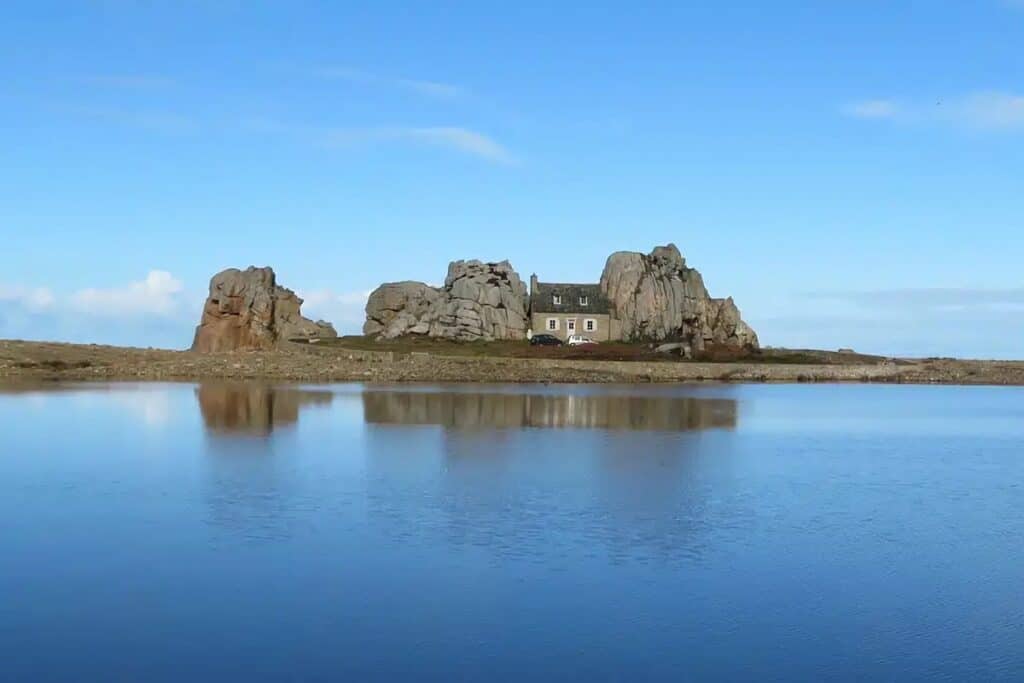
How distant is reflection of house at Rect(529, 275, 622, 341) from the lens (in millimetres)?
80875

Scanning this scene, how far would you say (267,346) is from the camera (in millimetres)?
62188

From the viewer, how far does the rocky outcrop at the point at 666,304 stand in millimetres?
80562

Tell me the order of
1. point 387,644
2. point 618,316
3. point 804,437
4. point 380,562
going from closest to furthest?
point 387,644 → point 380,562 → point 804,437 → point 618,316

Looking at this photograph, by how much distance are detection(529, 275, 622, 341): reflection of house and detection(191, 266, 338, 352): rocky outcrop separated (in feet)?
75.1

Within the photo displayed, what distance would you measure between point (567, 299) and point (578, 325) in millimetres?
2842

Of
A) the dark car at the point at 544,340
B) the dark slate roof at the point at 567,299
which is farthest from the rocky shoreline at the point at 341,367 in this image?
the dark slate roof at the point at 567,299

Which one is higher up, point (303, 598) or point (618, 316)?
point (618, 316)

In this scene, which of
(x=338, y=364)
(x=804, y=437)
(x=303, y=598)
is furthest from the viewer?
(x=338, y=364)

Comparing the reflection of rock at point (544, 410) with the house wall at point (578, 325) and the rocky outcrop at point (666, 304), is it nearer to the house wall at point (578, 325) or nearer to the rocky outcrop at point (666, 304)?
the rocky outcrop at point (666, 304)

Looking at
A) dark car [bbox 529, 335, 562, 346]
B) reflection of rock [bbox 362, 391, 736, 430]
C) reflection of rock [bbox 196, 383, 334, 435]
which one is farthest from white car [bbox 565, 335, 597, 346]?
reflection of rock [bbox 196, 383, 334, 435]

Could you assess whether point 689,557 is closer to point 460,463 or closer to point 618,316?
point 460,463

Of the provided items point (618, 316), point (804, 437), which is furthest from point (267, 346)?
point (804, 437)

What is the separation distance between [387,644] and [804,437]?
21.4 meters

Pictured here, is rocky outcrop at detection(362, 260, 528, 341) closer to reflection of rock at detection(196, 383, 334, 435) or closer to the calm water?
reflection of rock at detection(196, 383, 334, 435)
